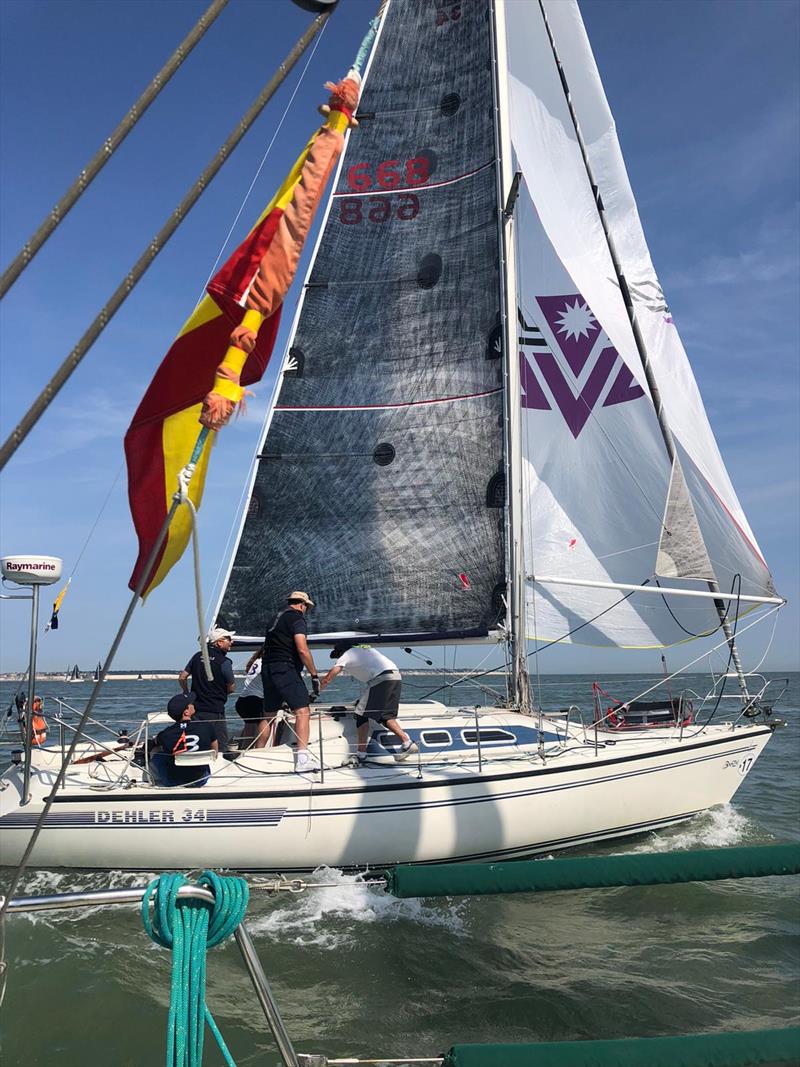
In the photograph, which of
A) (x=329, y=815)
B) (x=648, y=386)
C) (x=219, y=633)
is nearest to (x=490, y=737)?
(x=329, y=815)

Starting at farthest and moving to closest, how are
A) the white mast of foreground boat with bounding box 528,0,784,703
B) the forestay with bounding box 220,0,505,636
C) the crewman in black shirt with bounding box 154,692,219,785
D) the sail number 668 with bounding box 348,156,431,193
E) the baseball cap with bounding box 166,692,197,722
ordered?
the sail number 668 with bounding box 348,156,431,193 < the forestay with bounding box 220,0,505,636 < the white mast of foreground boat with bounding box 528,0,784,703 < the baseball cap with bounding box 166,692,197,722 < the crewman in black shirt with bounding box 154,692,219,785

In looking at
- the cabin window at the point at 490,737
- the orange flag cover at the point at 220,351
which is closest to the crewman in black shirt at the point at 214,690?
the cabin window at the point at 490,737

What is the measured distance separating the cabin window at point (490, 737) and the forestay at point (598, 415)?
2493mm

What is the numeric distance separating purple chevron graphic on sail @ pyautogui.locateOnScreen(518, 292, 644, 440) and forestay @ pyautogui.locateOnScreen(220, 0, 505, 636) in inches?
62.0

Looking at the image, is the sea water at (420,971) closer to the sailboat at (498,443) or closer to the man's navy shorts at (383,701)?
the sailboat at (498,443)

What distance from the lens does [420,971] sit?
5.67m

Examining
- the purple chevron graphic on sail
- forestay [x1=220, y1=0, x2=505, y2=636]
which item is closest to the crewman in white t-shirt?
forestay [x1=220, y1=0, x2=505, y2=636]

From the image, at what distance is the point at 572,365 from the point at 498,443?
226cm

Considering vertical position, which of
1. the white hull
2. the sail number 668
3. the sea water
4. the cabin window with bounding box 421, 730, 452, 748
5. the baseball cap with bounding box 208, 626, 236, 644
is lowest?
the sea water

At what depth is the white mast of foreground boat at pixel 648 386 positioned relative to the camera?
9328mm

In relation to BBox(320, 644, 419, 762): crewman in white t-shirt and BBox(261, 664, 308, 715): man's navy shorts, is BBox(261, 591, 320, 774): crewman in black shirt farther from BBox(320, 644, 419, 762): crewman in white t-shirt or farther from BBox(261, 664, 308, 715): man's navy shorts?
BBox(320, 644, 419, 762): crewman in white t-shirt

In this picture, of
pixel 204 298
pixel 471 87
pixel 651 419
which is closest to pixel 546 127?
pixel 471 87

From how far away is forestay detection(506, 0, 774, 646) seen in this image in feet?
33.6

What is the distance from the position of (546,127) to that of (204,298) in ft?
33.3
